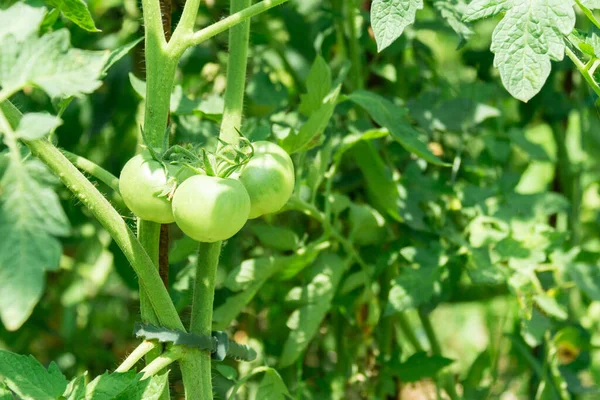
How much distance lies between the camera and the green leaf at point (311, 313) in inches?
48.7

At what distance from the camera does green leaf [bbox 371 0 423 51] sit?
31.6 inches

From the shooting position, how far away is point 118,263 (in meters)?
1.54

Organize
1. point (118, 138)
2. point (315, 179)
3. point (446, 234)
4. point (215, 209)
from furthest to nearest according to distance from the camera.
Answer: point (118, 138), point (446, 234), point (315, 179), point (215, 209)

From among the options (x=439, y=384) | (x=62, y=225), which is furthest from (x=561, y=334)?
(x=62, y=225)

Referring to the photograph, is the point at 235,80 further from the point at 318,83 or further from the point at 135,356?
the point at 135,356

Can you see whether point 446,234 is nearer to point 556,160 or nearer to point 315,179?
point 315,179

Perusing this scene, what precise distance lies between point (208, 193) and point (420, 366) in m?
0.73

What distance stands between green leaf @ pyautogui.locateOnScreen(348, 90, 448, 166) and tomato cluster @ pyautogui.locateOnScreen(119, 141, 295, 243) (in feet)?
0.84

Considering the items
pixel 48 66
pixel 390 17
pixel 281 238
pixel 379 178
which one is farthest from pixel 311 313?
pixel 48 66

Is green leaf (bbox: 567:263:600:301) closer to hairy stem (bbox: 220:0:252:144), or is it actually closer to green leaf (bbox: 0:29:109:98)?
hairy stem (bbox: 220:0:252:144)

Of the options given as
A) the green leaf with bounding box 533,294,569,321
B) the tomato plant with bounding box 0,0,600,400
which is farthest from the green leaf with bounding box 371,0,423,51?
the green leaf with bounding box 533,294,569,321

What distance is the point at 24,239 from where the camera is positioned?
0.61m

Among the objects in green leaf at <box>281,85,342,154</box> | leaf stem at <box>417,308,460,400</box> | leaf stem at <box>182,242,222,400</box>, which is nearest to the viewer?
leaf stem at <box>182,242,222,400</box>

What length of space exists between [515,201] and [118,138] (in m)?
0.86
